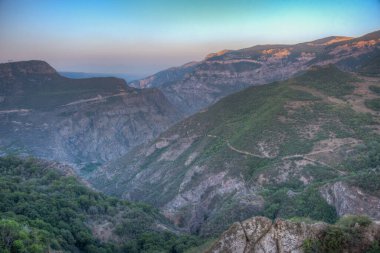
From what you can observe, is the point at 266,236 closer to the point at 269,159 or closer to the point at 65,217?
the point at 65,217

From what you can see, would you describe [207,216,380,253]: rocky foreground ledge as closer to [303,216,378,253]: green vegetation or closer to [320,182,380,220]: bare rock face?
[303,216,378,253]: green vegetation

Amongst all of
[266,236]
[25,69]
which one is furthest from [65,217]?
[25,69]

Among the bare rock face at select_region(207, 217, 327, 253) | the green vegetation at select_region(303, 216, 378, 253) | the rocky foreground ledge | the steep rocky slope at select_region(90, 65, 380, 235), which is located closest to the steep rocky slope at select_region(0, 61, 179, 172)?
the steep rocky slope at select_region(90, 65, 380, 235)

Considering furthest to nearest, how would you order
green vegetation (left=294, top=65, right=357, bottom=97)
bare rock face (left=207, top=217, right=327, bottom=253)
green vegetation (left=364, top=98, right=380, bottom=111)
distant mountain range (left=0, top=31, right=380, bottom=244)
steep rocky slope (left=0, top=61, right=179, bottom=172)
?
steep rocky slope (left=0, top=61, right=179, bottom=172) → green vegetation (left=294, top=65, right=357, bottom=97) → green vegetation (left=364, top=98, right=380, bottom=111) → distant mountain range (left=0, top=31, right=380, bottom=244) → bare rock face (left=207, top=217, right=327, bottom=253)

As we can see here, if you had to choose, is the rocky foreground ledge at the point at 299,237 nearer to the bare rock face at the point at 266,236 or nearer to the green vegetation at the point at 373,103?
the bare rock face at the point at 266,236

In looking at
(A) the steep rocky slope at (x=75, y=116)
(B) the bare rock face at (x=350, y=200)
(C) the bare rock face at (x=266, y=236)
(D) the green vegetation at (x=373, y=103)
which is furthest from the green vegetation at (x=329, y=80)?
(A) the steep rocky slope at (x=75, y=116)

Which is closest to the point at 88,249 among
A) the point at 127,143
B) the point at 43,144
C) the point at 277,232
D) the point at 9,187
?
the point at 9,187

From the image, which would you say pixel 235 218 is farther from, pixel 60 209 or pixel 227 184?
pixel 60 209

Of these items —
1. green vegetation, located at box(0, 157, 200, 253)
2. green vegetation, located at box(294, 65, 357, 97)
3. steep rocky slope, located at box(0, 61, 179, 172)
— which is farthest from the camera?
steep rocky slope, located at box(0, 61, 179, 172)
